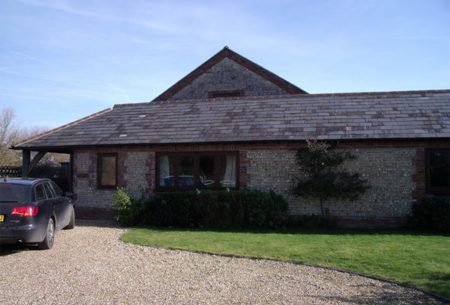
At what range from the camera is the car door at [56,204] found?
36.8 feet

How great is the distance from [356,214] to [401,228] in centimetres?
143

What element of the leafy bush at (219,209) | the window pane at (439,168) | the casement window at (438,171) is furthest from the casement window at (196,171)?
the window pane at (439,168)

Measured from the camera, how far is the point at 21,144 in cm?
1780

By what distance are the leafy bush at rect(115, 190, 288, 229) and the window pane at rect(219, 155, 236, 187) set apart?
1.10m

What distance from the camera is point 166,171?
54.7ft

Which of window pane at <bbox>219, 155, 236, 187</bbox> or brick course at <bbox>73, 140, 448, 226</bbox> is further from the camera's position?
window pane at <bbox>219, 155, 236, 187</bbox>

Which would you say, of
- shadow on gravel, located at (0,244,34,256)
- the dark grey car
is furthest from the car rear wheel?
shadow on gravel, located at (0,244,34,256)

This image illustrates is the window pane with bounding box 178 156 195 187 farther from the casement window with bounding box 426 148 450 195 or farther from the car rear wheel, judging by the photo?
the casement window with bounding box 426 148 450 195

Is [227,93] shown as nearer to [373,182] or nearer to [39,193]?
[373,182]

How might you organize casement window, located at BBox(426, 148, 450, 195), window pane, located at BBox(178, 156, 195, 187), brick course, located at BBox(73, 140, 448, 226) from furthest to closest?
window pane, located at BBox(178, 156, 195, 187) → brick course, located at BBox(73, 140, 448, 226) → casement window, located at BBox(426, 148, 450, 195)

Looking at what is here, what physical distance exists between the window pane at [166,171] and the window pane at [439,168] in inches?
348

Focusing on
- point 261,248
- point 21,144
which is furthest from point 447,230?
point 21,144

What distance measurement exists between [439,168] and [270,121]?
5935mm

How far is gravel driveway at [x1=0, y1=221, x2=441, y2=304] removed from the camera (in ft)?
21.4
